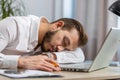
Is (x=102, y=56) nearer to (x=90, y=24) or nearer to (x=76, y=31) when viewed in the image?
(x=76, y=31)

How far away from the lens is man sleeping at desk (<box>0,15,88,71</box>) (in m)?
1.53

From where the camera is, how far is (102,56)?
133 cm

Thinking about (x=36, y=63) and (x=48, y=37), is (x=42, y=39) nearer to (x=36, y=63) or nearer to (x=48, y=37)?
(x=48, y=37)

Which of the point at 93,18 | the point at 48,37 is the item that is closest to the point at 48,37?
the point at 48,37

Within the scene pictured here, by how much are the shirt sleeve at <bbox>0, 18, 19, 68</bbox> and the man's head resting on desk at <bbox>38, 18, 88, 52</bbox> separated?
0.23 m

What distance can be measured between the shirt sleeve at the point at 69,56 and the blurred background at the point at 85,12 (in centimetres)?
106

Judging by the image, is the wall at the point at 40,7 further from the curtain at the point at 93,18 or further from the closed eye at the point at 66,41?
the closed eye at the point at 66,41

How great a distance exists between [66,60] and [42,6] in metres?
1.49

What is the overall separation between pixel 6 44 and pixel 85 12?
1631 millimetres

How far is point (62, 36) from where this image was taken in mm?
1591

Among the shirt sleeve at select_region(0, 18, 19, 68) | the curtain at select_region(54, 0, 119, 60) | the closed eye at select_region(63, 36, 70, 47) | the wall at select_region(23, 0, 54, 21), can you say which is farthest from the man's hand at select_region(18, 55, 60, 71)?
the wall at select_region(23, 0, 54, 21)

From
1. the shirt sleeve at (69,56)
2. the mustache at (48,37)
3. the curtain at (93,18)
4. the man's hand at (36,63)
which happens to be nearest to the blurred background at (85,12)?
the curtain at (93,18)

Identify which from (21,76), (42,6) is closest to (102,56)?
(21,76)

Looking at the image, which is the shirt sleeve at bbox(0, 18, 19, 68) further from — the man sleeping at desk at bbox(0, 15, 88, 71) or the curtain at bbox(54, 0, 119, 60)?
the curtain at bbox(54, 0, 119, 60)
